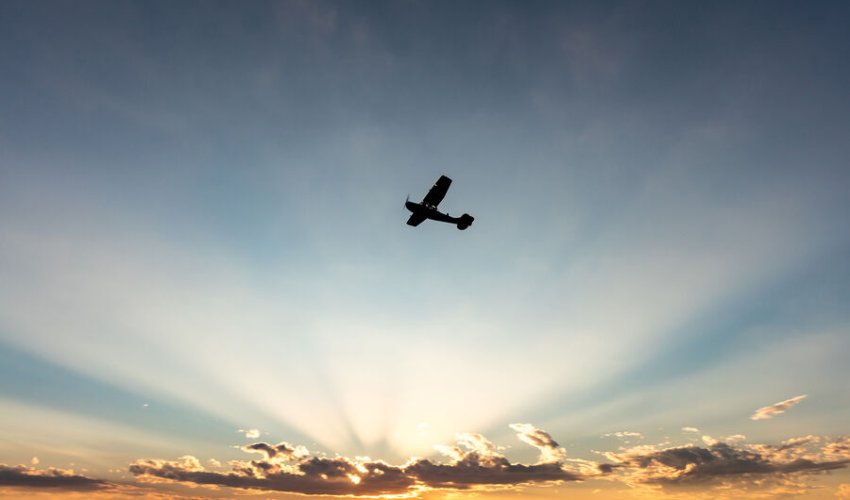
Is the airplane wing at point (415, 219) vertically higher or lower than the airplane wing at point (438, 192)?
lower

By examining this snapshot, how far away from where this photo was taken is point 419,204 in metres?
48.5

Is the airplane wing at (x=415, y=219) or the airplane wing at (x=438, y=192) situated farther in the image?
the airplane wing at (x=415, y=219)

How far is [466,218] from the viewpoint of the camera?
53.5 meters

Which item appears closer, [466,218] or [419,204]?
[419,204]

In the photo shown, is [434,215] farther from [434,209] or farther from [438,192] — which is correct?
[438,192]

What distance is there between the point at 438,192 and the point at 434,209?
10.0 feet

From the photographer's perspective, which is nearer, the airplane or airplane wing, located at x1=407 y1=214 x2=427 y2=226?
the airplane

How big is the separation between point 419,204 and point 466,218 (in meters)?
7.47

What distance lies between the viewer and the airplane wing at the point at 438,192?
Answer: 4555 centimetres

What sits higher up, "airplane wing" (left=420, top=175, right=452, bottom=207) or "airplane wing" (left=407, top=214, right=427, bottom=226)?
"airplane wing" (left=420, top=175, right=452, bottom=207)

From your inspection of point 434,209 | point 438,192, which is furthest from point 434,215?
point 438,192

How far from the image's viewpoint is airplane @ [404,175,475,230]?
4600cm

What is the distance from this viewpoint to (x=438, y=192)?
46.5m

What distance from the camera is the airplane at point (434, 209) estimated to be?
46.0 m
